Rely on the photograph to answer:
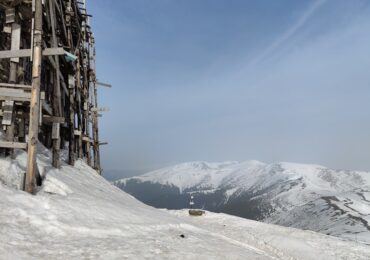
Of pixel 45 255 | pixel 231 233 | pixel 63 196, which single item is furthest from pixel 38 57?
pixel 231 233

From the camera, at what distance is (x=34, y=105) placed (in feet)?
32.1

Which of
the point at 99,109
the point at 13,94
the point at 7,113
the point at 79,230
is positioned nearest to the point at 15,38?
the point at 13,94

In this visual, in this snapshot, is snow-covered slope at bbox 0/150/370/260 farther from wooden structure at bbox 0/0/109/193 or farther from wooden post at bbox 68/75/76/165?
wooden post at bbox 68/75/76/165

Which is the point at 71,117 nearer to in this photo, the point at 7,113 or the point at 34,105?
the point at 7,113

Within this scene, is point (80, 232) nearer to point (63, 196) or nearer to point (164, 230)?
point (63, 196)

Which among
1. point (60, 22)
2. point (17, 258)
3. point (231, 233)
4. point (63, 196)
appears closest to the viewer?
point (17, 258)

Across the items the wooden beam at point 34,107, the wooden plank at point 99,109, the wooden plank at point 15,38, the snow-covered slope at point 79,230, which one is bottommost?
the snow-covered slope at point 79,230

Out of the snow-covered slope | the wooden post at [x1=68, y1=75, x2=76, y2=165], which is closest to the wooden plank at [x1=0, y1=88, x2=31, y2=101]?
the snow-covered slope

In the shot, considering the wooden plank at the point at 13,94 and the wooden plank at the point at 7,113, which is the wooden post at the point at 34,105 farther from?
the wooden plank at the point at 7,113

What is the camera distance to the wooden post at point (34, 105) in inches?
369

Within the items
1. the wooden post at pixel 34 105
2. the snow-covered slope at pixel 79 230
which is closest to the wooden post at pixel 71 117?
the snow-covered slope at pixel 79 230

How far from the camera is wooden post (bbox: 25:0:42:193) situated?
9375 mm

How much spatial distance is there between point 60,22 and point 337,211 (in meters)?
177

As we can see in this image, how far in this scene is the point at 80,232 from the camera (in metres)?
8.25
